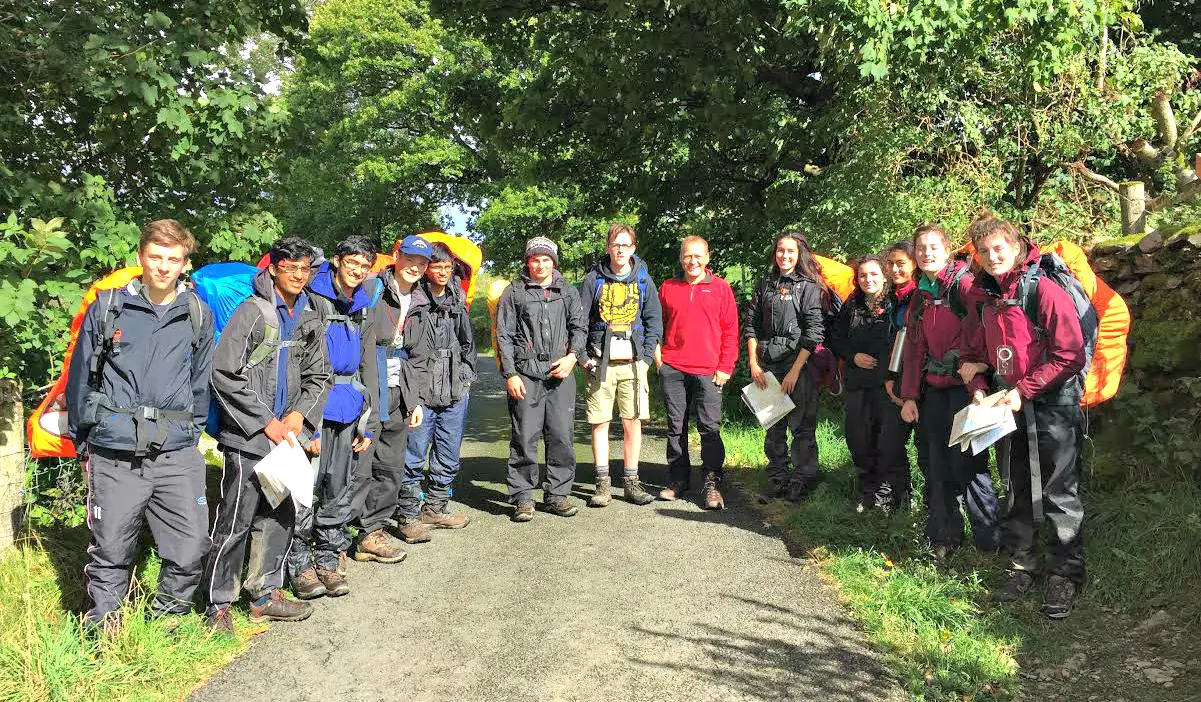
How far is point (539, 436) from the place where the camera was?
632cm

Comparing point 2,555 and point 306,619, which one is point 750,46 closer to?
point 306,619

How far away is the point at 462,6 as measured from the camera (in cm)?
1002

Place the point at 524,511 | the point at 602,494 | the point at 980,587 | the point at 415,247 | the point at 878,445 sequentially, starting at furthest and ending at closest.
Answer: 1. the point at 602,494
2. the point at 524,511
3. the point at 878,445
4. the point at 415,247
5. the point at 980,587

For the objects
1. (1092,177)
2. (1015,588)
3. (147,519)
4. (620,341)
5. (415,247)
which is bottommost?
(1015,588)

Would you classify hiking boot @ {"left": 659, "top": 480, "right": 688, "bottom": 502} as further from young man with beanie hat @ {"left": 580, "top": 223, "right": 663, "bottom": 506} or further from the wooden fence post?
the wooden fence post

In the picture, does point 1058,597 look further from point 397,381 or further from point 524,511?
point 397,381

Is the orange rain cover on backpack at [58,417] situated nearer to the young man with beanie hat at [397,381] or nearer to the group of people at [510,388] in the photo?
the group of people at [510,388]

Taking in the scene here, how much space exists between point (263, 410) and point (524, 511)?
2.55m

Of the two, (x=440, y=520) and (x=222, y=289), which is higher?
(x=222, y=289)

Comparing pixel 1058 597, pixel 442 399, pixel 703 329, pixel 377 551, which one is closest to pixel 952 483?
pixel 1058 597

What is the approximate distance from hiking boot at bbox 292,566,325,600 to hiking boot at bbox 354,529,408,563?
64 cm

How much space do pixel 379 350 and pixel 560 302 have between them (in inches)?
62.8

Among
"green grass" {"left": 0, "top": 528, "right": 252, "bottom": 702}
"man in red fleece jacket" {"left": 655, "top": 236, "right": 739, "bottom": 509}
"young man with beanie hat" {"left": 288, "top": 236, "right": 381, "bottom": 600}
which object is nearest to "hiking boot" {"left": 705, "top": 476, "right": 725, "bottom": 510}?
"man in red fleece jacket" {"left": 655, "top": 236, "right": 739, "bottom": 509}

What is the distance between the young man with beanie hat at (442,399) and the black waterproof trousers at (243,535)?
143 centimetres
